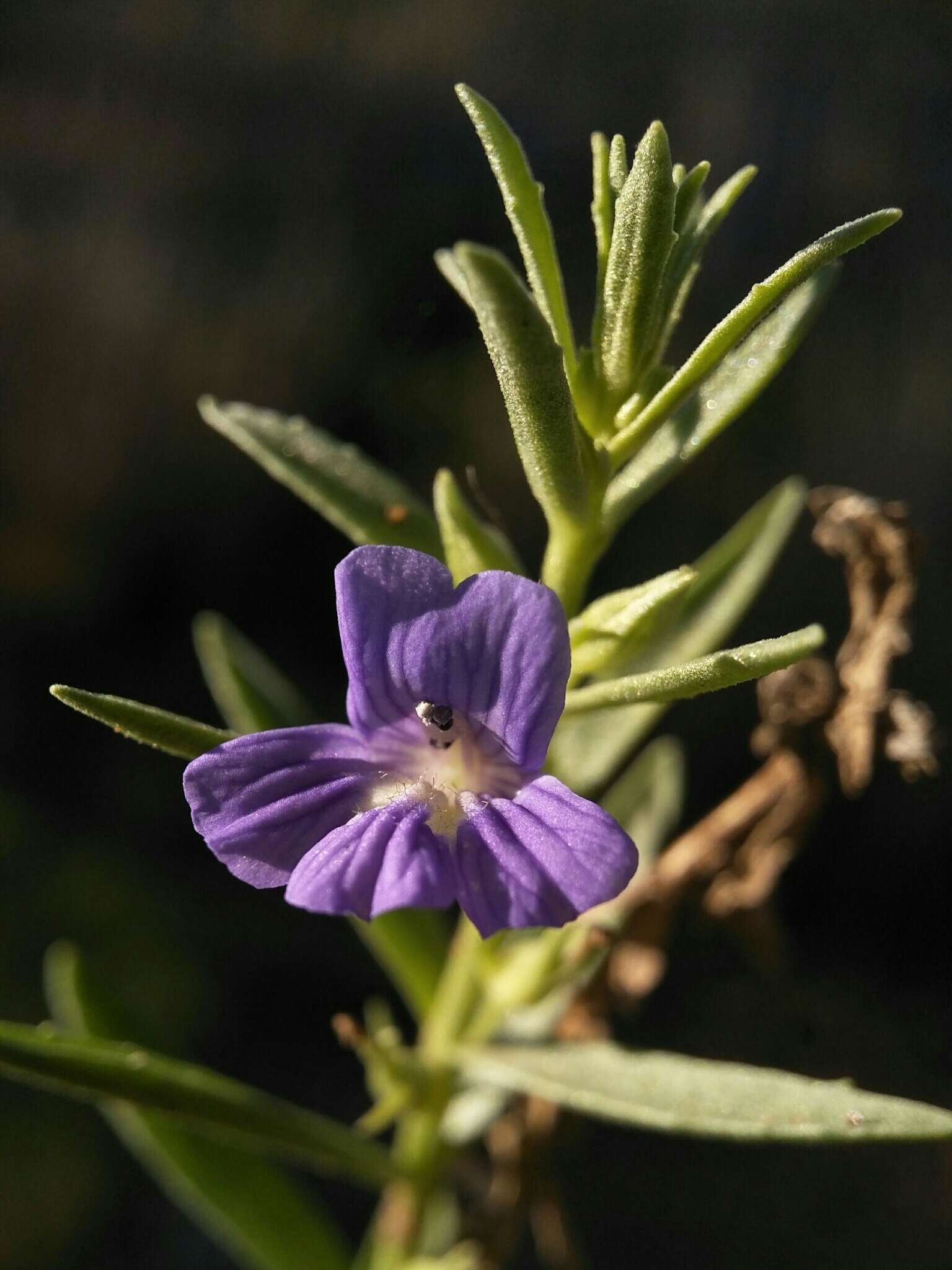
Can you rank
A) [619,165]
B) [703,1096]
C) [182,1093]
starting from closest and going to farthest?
[619,165] < [703,1096] < [182,1093]

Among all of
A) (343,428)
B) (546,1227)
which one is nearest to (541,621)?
(546,1227)

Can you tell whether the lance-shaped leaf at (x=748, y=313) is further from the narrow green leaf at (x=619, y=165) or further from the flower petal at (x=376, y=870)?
the flower petal at (x=376, y=870)

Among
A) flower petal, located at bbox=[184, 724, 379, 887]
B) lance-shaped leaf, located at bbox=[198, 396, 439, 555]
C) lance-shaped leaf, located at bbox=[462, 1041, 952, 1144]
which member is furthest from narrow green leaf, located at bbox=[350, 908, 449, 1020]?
flower petal, located at bbox=[184, 724, 379, 887]

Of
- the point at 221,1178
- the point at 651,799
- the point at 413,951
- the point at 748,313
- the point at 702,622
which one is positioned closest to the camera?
the point at 748,313

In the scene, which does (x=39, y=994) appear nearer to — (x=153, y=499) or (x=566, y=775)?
(x=153, y=499)

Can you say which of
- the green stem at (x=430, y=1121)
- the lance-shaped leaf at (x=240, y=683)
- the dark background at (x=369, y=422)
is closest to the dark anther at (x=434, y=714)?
the green stem at (x=430, y=1121)

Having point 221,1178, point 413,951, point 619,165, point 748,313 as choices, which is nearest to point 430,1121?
point 413,951

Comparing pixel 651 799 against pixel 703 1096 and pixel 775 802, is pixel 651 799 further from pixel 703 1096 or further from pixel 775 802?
pixel 703 1096
